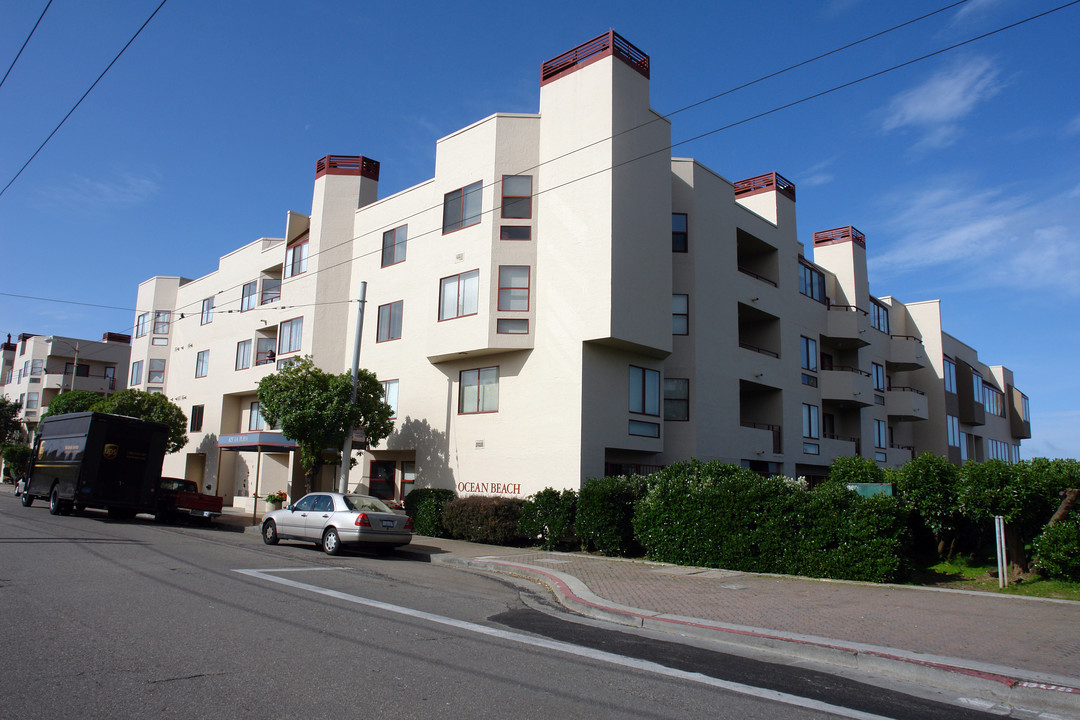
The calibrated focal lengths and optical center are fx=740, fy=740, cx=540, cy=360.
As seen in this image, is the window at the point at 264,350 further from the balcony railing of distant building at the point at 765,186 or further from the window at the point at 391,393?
the balcony railing of distant building at the point at 765,186

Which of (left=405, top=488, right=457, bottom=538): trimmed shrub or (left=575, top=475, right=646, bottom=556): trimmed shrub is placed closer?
(left=575, top=475, right=646, bottom=556): trimmed shrub

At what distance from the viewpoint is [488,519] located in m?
19.6

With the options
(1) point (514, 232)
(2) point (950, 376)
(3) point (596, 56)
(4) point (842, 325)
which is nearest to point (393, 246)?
(1) point (514, 232)

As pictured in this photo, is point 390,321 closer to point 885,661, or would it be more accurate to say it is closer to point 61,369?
point 885,661

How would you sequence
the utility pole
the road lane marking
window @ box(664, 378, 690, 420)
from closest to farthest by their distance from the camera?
the road lane marking, the utility pole, window @ box(664, 378, 690, 420)

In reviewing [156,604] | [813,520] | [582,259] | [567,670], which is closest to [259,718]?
[567,670]

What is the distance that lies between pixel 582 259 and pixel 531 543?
318 inches

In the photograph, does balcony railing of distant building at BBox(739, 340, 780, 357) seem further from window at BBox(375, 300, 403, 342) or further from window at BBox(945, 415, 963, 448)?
window at BBox(945, 415, 963, 448)

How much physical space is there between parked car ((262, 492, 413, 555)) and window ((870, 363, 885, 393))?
91.5ft

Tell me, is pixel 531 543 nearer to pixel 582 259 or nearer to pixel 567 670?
pixel 582 259

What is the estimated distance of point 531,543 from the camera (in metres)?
19.8

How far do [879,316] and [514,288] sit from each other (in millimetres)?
25392

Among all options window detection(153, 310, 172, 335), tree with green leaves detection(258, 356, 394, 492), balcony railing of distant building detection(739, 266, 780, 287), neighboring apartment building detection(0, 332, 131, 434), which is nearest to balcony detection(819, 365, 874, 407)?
balcony railing of distant building detection(739, 266, 780, 287)

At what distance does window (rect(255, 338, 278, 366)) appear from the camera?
111 feet
